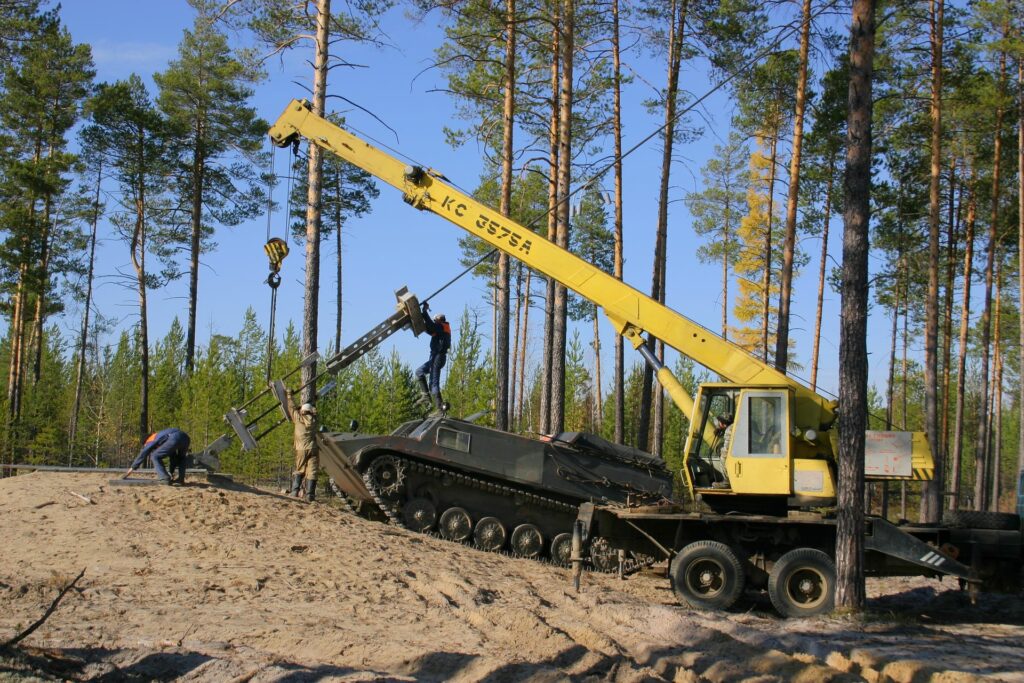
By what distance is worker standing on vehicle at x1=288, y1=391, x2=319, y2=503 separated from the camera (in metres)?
14.9

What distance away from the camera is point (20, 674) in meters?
5.97

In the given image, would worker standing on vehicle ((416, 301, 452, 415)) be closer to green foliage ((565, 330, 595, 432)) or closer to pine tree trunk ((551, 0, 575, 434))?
pine tree trunk ((551, 0, 575, 434))

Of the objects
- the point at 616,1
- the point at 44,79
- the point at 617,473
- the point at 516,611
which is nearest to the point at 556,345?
the point at 617,473

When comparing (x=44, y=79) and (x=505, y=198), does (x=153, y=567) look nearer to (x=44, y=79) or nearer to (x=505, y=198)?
(x=505, y=198)

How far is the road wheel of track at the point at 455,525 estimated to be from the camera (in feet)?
49.4

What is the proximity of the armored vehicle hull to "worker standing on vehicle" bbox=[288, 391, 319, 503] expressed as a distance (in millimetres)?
192

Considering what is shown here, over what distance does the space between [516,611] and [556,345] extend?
35.8 ft

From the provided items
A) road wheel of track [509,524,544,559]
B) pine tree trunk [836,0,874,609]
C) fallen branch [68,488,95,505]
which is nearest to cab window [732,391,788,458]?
pine tree trunk [836,0,874,609]

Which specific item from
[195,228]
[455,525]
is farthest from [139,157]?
[455,525]

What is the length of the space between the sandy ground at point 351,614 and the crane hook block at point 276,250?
3.35m

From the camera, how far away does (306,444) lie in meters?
15.1

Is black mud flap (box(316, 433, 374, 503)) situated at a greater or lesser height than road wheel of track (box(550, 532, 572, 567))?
greater

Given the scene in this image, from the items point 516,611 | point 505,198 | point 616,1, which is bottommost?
point 516,611

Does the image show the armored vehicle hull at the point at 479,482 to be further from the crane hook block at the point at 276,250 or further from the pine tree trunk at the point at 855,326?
the pine tree trunk at the point at 855,326
